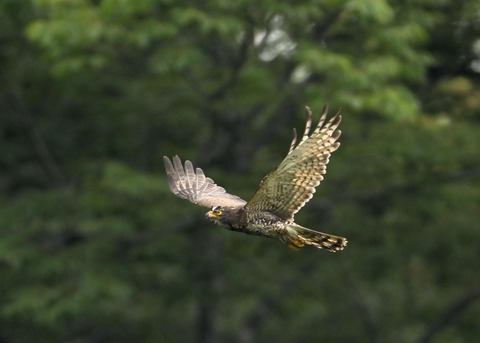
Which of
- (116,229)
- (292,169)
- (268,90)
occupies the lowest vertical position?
(292,169)

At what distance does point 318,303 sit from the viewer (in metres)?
22.3

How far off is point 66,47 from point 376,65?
10.3ft

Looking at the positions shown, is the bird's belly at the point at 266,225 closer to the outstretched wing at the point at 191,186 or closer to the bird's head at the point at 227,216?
the bird's head at the point at 227,216

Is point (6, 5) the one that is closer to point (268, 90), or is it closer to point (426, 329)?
point (268, 90)

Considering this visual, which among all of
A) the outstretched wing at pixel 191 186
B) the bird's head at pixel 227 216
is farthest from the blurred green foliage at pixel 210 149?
the bird's head at pixel 227 216

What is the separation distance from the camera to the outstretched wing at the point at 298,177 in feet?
29.2

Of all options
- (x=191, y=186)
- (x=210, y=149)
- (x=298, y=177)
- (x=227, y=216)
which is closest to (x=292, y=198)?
(x=298, y=177)

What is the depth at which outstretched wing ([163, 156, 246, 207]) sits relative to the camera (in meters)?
10.2

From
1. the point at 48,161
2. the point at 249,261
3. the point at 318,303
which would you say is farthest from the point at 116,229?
the point at 318,303

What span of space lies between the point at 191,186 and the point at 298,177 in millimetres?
1649

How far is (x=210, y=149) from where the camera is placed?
18312mm

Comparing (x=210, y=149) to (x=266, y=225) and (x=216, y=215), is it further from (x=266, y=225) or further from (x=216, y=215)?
(x=266, y=225)

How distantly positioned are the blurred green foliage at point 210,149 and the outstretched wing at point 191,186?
180 inches

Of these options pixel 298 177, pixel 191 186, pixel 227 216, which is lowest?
pixel 227 216
